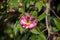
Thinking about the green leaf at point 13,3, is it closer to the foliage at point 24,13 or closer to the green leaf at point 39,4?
the foliage at point 24,13

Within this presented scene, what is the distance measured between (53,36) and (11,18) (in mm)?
316

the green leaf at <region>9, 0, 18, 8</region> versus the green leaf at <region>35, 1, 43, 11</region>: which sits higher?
the green leaf at <region>9, 0, 18, 8</region>

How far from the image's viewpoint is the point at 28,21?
1.40 metres

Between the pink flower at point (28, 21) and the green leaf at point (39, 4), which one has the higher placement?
the green leaf at point (39, 4)

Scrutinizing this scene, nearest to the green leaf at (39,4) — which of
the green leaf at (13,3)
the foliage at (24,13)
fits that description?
the foliage at (24,13)

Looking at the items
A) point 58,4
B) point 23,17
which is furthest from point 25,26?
point 58,4

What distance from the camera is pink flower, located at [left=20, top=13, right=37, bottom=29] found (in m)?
1.35

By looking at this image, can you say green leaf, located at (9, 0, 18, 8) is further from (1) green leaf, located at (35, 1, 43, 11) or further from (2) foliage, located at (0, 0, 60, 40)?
(1) green leaf, located at (35, 1, 43, 11)

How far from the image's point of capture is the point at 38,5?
1.42 metres

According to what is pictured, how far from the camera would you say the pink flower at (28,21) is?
1347 mm

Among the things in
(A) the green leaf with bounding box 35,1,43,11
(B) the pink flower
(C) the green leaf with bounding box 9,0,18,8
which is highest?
(C) the green leaf with bounding box 9,0,18,8

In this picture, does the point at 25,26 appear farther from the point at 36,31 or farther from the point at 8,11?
the point at 8,11

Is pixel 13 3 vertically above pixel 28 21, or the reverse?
pixel 13 3

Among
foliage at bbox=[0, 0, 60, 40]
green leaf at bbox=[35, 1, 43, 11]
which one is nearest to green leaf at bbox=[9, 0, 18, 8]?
foliage at bbox=[0, 0, 60, 40]
